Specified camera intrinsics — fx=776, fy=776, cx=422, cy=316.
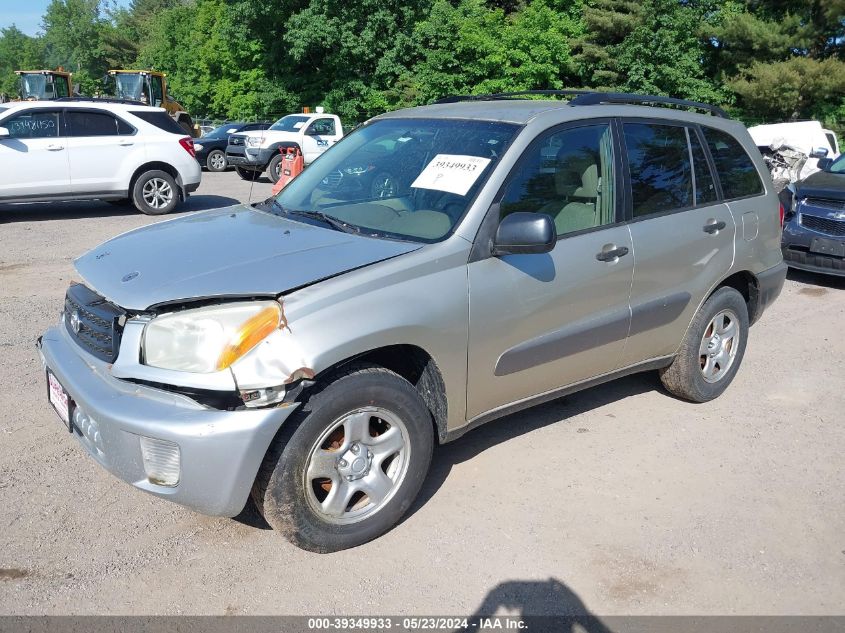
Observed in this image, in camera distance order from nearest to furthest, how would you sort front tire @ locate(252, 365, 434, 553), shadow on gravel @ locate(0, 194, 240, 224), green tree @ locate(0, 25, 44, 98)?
front tire @ locate(252, 365, 434, 553)
shadow on gravel @ locate(0, 194, 240, 224)
green tree @ locate(0, 25, 44, 98)

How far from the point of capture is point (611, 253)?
4004 mm

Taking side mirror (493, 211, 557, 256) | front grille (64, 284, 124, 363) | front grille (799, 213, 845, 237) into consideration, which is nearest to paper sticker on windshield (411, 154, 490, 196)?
side mirror (493, 211, 557, 256)

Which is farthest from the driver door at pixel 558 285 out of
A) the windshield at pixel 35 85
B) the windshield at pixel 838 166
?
the windshield at pixel 35 85

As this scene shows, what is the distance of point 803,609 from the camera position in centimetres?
306

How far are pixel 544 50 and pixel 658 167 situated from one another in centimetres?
2533

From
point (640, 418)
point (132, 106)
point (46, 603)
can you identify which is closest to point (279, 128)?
point (132, 106)

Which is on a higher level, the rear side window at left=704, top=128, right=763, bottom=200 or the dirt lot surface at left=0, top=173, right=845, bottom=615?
the rear side window at left=704, top=128, right=763, bottom=200

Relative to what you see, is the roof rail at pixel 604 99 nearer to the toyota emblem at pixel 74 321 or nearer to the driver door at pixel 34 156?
the toyota emblem at pixel 74 321

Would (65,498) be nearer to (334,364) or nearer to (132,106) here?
(334,364)

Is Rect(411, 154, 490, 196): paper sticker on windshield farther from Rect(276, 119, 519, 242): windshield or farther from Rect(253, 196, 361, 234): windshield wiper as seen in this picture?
Rect(253, 196, 361, 234): windshield wiper

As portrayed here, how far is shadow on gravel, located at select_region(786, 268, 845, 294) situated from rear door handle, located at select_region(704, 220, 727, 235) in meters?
4.99

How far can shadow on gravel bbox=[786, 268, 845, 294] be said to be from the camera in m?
9.00

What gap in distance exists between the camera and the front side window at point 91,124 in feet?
37.4

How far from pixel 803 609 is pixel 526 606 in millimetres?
1100
